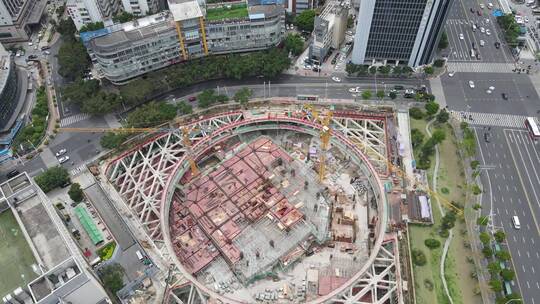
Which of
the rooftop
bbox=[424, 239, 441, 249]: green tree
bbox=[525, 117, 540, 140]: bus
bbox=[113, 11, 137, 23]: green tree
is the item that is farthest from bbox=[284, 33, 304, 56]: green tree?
bbox=[424, 239, 441, 249]: green tree

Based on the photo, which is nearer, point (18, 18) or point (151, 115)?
point (151, 115)

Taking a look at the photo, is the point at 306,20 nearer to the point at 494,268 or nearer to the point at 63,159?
the point at 63,159

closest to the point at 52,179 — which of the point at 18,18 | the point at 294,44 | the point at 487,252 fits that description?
the point at 18,18

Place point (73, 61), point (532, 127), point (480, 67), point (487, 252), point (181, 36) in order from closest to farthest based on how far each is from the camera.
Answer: point (487, 252), point (532, 127), point (181, 36), point (73, 61), point (480, 67)

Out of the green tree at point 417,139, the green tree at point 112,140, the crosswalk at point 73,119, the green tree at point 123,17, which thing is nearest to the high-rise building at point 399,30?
the green tree at point 417,139

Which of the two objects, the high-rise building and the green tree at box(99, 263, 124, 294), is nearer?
the green tree at box(99, 263, 124, 294)

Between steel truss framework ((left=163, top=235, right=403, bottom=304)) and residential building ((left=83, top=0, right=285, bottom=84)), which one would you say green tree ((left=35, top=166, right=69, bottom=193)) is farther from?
steel truss framework ((left=163, top=235, right=403, bottom=304))
